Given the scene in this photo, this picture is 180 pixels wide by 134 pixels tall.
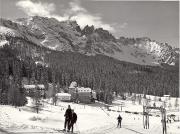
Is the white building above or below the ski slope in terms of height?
above

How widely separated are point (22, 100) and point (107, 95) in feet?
263

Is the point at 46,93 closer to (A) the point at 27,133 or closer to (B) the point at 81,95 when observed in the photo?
(B) the point at 81,95

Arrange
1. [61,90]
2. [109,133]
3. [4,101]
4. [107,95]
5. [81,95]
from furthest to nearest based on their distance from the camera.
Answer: [61,90]
[107,95]
[81,95]
[4,101]
[109,133]

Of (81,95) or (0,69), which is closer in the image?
(81,95)

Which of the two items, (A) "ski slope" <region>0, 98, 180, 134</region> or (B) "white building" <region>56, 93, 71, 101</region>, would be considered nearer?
(A) "ski slope" <region>0, 98, 180, 134</region>

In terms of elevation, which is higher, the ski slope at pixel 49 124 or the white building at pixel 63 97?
the white building at pixel 63 97

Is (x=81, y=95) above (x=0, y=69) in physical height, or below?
below

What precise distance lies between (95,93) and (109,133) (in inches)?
5661

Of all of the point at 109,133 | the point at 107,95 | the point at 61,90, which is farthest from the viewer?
the point at 61,90

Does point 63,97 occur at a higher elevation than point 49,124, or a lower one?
higher

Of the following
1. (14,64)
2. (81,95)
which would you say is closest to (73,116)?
(81,95)

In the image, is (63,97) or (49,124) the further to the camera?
(63,97)

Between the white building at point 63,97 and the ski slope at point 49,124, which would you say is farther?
the white building at point 63,97

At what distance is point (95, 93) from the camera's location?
178 meters
